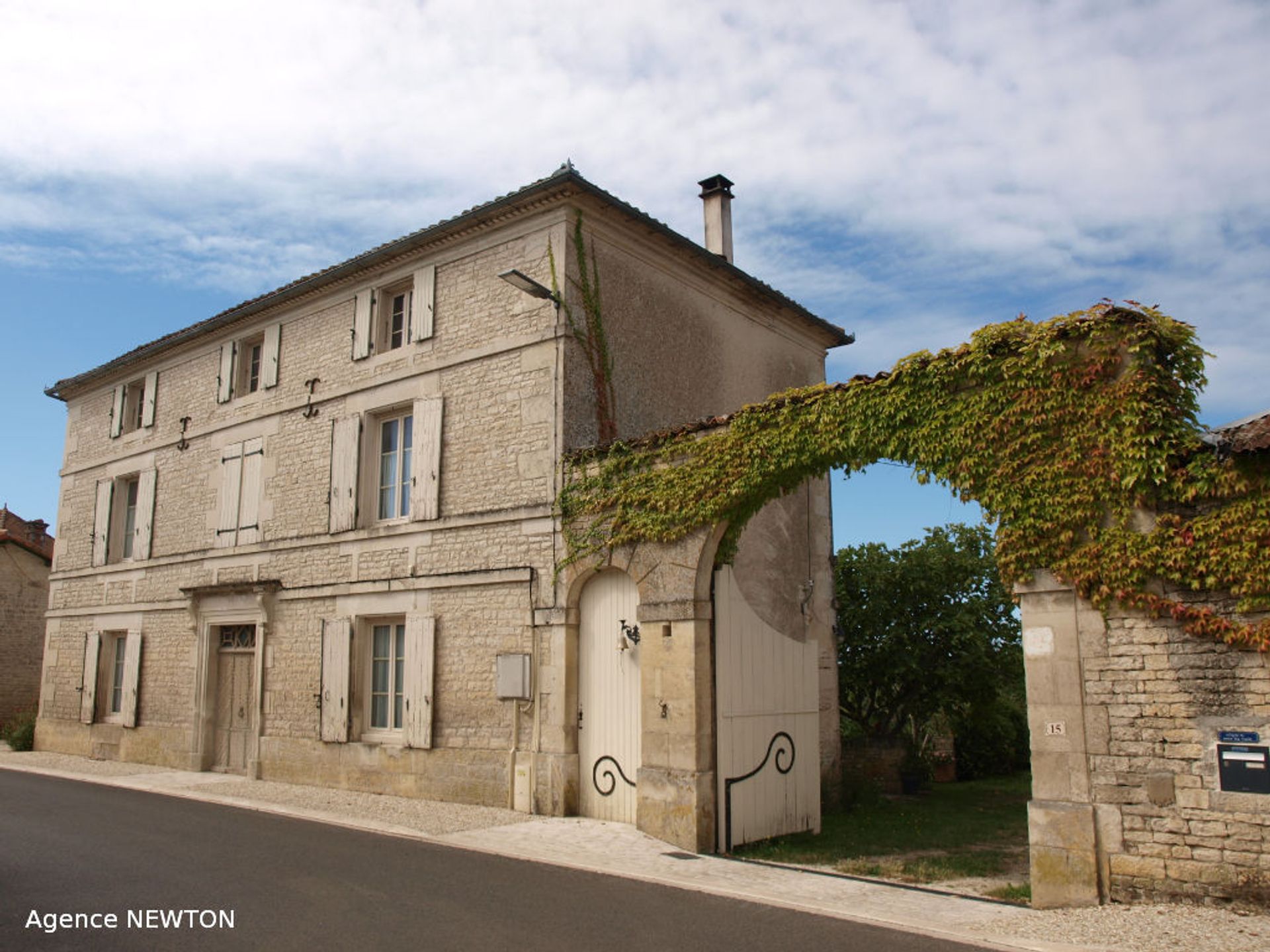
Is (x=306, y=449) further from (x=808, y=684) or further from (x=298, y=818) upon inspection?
(x=808, y=684)

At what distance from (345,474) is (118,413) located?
7055mm

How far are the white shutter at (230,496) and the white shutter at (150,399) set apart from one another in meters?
2.69

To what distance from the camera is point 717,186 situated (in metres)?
13.2

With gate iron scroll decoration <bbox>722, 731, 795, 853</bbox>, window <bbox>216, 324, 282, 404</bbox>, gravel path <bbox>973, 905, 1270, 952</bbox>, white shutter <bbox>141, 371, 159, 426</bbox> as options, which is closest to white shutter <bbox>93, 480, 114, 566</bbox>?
white shutter <bbox>141, 371, 159, 426</bbox>

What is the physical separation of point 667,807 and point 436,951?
3719mm

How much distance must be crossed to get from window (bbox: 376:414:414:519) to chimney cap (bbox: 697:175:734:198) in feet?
16.8

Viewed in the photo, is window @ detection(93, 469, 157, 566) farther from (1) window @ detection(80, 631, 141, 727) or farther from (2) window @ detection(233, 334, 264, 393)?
(2) window @ detection(233, 334, 264, 393)

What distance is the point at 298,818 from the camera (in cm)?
973

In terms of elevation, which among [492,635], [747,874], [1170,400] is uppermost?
[1170,400]

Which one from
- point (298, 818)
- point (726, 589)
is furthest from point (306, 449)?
point (726, 589)

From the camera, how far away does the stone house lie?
938 centimetres

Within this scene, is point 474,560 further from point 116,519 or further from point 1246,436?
point 116,519

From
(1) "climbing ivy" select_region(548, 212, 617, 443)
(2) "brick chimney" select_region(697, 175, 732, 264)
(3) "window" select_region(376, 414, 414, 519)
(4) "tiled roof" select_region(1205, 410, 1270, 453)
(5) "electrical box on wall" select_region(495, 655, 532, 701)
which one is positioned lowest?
(5) "electrical box on wall" select_region(495, 655, 532, 701)

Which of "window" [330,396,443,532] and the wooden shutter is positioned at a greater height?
"window" [330,396,443,532]
